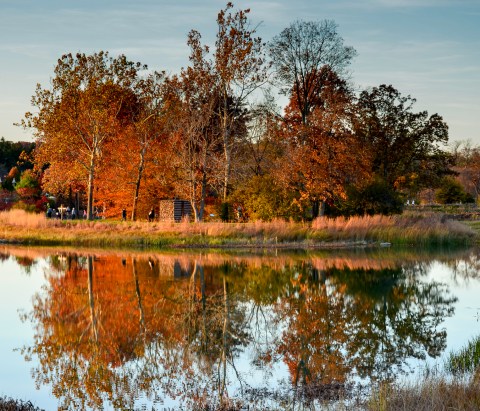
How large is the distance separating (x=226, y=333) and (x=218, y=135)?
3214 centimetres

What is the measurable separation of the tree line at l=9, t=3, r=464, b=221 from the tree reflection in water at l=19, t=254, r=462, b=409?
1525 centimetres

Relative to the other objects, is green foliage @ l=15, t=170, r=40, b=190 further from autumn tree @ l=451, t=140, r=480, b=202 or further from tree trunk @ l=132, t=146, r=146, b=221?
autumn tree @ l=451, t=140, r=480, b=202

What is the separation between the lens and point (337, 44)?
41.9 meters

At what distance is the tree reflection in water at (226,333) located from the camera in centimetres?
986

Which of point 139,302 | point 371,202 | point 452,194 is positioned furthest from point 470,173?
point 139,302

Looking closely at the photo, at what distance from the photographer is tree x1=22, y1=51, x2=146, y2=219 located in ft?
136

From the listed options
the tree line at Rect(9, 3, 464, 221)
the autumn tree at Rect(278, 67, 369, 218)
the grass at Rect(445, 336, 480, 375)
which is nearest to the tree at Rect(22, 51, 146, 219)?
the tree line at Rect(9, 3, 464, 221)

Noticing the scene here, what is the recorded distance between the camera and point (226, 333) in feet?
44.5

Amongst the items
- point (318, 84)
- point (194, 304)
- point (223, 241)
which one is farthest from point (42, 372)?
point (318, 84)

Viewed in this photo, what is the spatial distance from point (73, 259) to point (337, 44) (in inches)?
883

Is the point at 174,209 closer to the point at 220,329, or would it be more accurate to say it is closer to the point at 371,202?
the point at 371,202

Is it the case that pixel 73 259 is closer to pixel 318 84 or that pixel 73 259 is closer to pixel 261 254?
pixel 261 254

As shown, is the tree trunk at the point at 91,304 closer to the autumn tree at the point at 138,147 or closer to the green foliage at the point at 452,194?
the autumn tree at the point at 138,147

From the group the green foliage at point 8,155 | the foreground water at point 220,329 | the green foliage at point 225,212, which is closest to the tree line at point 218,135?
the green foliage at point 225,212
